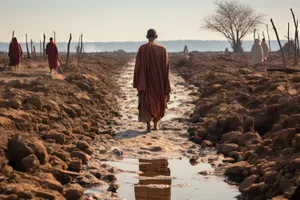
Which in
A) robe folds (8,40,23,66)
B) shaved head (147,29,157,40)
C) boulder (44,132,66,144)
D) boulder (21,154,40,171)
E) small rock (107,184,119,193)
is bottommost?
small rock (107,184,119,193)

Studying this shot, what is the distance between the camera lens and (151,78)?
8891 millimetres

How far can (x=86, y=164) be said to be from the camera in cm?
625

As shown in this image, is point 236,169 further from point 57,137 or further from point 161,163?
point 57,137

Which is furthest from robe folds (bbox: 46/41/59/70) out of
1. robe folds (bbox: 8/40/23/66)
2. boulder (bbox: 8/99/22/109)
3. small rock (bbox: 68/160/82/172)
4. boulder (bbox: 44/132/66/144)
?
small rock (bbox: 68/160/82/172)

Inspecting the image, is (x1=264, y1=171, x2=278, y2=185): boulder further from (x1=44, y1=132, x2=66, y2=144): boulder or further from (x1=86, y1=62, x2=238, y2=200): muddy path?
(x1=44, y1=132, x2=66, y2=144): boulder

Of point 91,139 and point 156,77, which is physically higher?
point 156,77

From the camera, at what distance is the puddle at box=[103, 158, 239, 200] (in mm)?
5207

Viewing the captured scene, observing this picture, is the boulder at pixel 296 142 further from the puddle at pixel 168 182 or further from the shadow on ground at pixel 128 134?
the shadow on ground at pixel 128 134

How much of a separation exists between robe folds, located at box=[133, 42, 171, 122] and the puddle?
221cm

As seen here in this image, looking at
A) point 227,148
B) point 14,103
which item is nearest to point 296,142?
point 227,148

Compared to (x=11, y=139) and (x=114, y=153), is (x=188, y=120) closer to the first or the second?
(x=114, y=153)

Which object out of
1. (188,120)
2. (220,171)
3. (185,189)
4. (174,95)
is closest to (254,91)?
(188,120)

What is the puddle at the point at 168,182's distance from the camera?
5207 mm

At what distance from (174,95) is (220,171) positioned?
30.1ft
